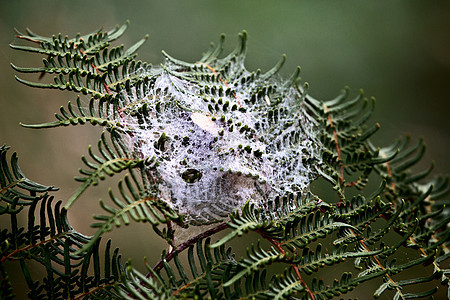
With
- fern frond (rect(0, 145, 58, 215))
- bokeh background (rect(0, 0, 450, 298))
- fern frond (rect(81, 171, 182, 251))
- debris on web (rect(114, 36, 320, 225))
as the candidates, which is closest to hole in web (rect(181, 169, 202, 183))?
debris on web (rect(114, 36, 320, 225))

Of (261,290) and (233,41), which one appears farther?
(233,41)

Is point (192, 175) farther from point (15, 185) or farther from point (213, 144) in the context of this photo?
point (15, 185)

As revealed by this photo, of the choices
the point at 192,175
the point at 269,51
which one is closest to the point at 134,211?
the point at 192,175

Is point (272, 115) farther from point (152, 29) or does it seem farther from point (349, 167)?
point (152, 29)

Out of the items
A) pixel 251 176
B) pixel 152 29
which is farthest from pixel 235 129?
pixel 152 29

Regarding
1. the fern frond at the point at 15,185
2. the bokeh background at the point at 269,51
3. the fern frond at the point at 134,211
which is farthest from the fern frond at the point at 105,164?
the bokeh background at the point at 269,51

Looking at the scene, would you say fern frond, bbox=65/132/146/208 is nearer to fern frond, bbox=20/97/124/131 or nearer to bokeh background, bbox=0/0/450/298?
fern frond, bbox=20/97/124/131

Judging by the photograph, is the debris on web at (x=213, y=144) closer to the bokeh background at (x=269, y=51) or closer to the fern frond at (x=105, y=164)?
the fern frond at (x=105, y=164)

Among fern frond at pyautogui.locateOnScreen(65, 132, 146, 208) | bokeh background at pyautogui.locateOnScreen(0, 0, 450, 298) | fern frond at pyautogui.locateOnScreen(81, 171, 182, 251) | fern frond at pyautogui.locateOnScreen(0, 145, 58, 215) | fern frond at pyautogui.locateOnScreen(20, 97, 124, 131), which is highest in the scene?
bokeh background at pyautogui.locateOnScreen(0, 0, 450, 298)
